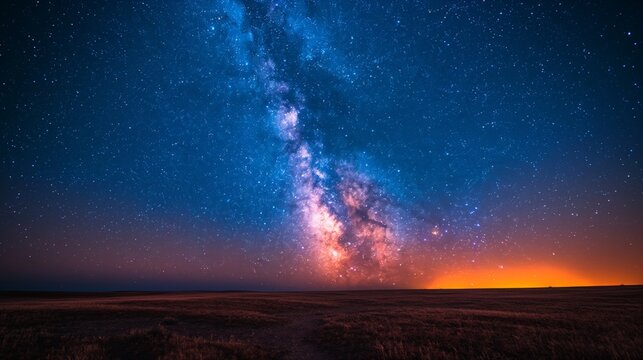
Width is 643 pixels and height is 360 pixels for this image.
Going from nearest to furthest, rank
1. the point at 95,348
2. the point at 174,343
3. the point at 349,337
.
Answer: the point at 95,348 < the point at 174,343 < the point at 349,337

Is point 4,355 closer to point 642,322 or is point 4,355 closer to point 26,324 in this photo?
point 26,324

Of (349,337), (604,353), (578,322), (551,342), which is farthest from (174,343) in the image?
(578,322)

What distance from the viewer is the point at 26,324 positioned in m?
17.6

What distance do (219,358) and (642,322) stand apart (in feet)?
74.7

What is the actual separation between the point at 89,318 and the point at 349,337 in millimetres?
17438

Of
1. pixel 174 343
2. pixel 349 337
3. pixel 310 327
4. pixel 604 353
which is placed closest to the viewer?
pixel 604 353

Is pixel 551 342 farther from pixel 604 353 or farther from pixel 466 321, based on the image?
pixel 466 321

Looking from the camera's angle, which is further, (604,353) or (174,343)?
(174,343)

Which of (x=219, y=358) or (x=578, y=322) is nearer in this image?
(x=219, y=358)

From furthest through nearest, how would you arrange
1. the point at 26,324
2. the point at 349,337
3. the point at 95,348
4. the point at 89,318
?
the point at 89,318 → the point at 26,324 → the point at 349,337 → the point at 95,348

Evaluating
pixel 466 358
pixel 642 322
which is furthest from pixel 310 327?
pixel 642 322

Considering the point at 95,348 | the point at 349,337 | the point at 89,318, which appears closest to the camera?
the point at 95,348

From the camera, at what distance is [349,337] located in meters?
14.8

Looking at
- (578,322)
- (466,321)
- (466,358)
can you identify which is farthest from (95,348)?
(578,322)
